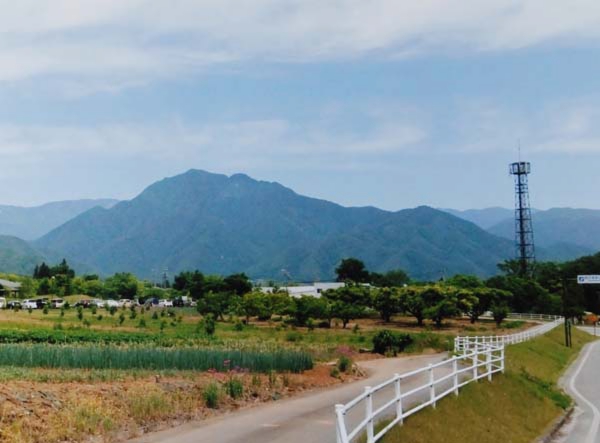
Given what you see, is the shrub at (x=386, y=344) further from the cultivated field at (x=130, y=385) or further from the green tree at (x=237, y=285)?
the green tree at (x=237, y=285)

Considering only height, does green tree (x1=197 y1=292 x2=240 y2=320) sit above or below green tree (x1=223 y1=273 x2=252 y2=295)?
below

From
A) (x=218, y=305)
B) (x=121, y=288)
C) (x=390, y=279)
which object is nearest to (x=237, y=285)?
(x=218, y=305)

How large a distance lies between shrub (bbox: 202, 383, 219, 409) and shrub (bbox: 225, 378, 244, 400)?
3.59 ft

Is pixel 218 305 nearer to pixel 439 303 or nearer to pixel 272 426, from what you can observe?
pixel 439 303

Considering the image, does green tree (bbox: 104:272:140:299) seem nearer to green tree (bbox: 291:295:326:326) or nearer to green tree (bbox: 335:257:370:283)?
green tree (bbox: 335:257:370:283)

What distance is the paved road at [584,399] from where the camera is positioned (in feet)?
64.7

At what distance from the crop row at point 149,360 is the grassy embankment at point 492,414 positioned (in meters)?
7.91

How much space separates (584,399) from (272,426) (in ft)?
53.9

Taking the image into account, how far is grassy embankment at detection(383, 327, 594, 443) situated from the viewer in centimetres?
1522

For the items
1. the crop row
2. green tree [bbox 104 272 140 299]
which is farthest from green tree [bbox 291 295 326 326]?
green tree [bbox 104 272 140 299]

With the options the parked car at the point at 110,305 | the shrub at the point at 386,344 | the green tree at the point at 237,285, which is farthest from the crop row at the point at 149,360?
the green tree at the point at 237,285

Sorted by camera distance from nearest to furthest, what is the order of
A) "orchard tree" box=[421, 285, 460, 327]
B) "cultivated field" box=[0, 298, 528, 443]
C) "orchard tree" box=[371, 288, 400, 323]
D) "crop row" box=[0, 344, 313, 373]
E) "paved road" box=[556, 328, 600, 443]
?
1. "cultivated field" box=[0, 298, 528, 443]
2. "paved road" box=[556, 328, 600, 443]
3. "crop row" box=[0, 344, 313, 373]
4. "orchard tree" box=[421, 285, 460, 327]
5. "orchard tree" box=[371, 288, 400, 323]

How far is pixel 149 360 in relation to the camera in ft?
83.8

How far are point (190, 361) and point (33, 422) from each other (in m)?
11.5
